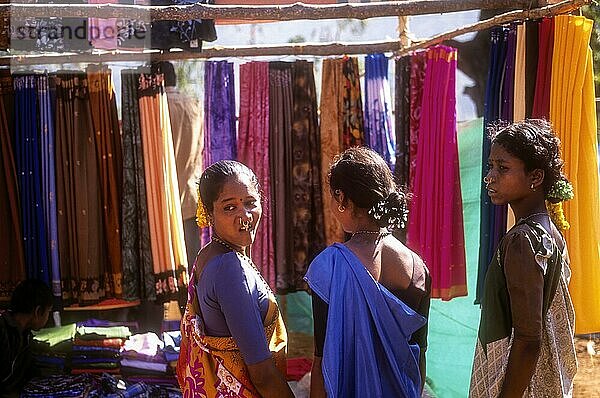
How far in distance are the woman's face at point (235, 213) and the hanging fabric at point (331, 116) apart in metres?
1.85

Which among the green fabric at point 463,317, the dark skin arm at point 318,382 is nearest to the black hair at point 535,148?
the dark skin arm at point 318,382

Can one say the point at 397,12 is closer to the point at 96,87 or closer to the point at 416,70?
the point at 416,70

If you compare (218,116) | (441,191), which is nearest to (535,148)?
(441,191)

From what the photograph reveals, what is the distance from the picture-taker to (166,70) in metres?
4.43

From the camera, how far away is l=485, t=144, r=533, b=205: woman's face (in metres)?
2.44

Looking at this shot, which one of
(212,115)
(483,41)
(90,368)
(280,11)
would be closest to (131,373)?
(90,368)

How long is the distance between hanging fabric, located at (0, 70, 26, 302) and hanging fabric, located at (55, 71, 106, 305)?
0.23 metres

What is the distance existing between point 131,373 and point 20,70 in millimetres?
1900

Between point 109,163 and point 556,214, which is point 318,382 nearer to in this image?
point 556,214

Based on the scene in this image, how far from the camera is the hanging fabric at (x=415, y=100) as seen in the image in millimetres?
4094

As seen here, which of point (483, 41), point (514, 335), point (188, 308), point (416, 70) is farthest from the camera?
point (483, 41)

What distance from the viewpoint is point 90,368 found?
4.32 metres

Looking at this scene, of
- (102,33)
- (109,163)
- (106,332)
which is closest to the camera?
(109,163)

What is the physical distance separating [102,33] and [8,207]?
1199 millimetres
